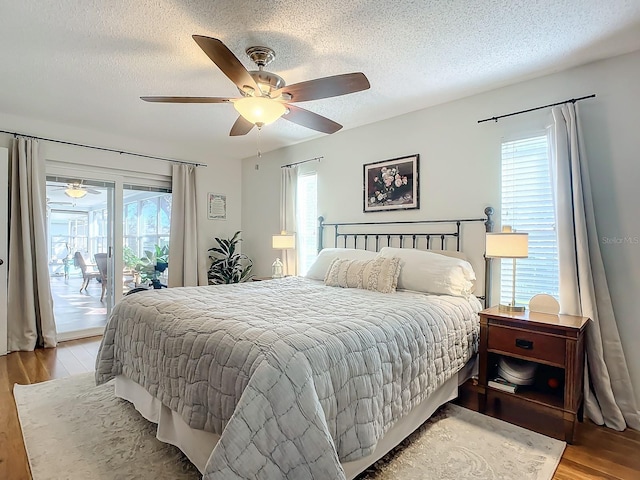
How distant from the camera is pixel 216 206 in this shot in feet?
17.5

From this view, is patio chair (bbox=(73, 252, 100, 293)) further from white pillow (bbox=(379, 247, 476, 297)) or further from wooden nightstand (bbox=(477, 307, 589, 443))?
wooden nightstand (bbox=(477, 307, 589, 443))

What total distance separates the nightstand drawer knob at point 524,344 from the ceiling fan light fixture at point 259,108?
2.20 m

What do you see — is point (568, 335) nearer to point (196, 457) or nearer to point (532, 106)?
point (532, 106)

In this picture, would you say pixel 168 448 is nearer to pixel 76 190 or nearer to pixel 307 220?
pixel 307 220

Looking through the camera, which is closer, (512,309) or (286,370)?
(286,370)

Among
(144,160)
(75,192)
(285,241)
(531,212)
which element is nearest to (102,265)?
(75,192)

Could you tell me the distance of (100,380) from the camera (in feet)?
7.87

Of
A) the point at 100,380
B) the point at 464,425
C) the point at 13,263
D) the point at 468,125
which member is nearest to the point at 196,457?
the point at 100,380

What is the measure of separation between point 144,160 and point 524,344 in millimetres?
Answer: 4778

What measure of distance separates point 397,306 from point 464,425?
3.05ft

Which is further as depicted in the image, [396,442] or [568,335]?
[568,335]

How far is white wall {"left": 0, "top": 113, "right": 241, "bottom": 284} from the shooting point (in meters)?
3.87

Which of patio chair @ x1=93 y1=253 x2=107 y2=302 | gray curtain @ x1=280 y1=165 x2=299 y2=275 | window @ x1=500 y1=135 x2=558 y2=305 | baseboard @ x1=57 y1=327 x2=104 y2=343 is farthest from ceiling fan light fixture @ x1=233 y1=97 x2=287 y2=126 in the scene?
baseboard @ x1=57 y1=327 x2=104 y2=343

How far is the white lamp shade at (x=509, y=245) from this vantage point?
232 cm
